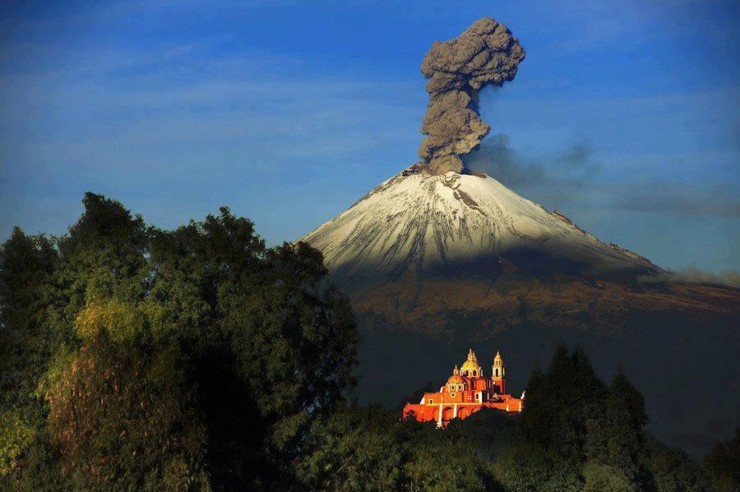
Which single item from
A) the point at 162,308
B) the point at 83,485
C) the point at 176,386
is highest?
the point at 162,308

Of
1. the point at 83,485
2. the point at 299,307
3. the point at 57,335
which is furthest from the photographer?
the point at 299,307

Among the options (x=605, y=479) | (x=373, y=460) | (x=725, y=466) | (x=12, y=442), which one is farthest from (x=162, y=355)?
(x=725, y=466)

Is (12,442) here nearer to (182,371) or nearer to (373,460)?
(182,371)

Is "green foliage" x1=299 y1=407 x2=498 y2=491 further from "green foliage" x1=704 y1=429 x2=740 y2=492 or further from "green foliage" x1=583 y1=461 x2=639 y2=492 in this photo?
"green foliage" x1=704 y1=429 x2=740 y2=492

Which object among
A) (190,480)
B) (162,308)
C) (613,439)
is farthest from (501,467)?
(190,480)

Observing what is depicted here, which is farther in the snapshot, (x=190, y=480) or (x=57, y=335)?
(x=57, y=335)

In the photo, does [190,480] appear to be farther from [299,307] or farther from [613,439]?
[613,439]
